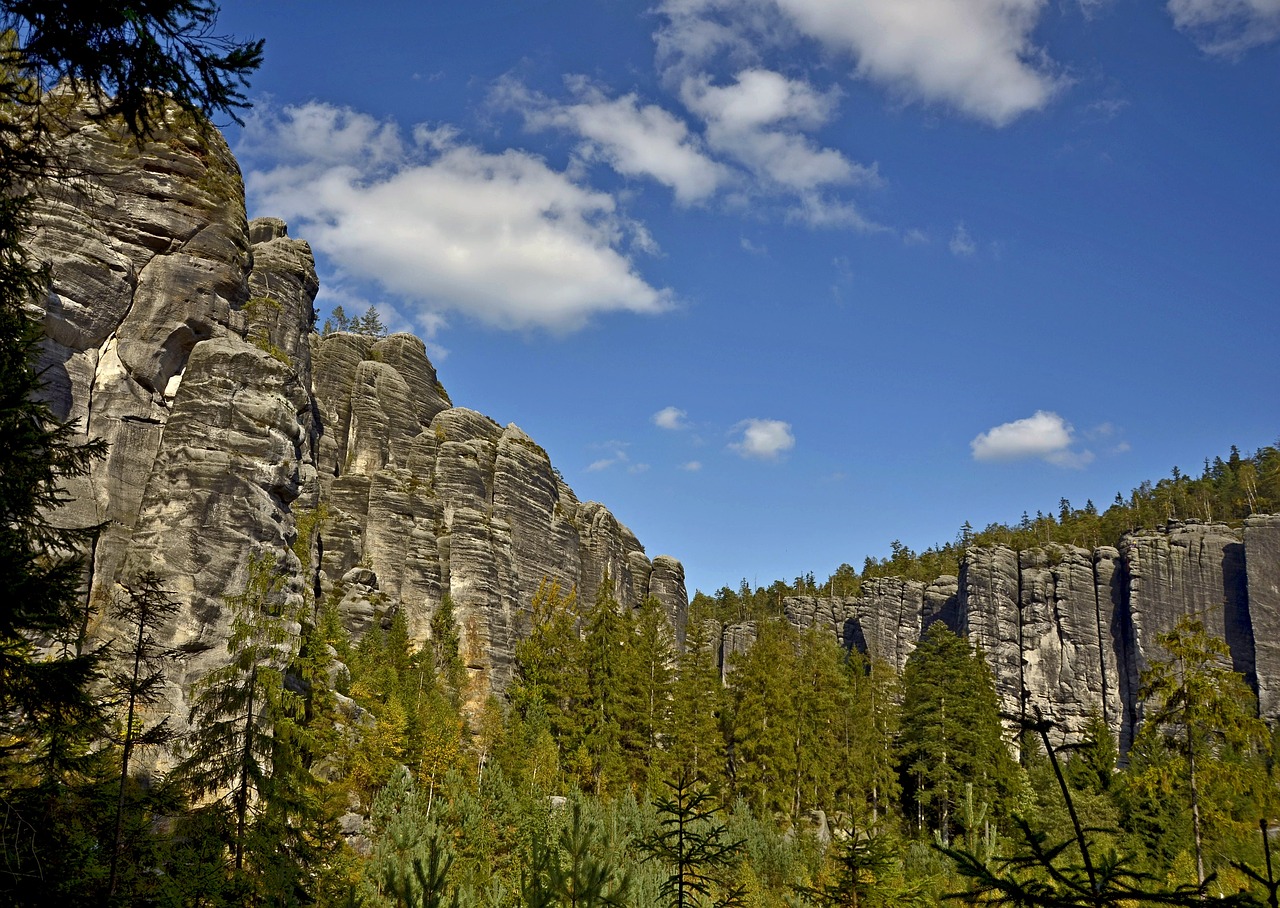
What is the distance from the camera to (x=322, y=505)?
55.4 meters

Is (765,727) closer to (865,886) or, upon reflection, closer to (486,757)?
(486,757)

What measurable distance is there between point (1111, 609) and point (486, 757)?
73339 millimetres

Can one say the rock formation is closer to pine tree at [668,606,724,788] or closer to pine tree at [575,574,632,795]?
pine tree at [575,574,632,795]

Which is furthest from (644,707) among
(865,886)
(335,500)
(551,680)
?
(865,886)

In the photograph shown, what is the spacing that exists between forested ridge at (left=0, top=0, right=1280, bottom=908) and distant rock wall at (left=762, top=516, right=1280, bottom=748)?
537 centimetres

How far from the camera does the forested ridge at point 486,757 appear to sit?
315 inches

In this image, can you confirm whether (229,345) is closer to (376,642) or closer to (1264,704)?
(376,642)

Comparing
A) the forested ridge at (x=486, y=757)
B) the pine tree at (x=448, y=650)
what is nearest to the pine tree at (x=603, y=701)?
the forested ridge at (x=486, y=757)

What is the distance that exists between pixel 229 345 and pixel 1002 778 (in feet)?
145

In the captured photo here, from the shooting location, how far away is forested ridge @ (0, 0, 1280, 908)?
315 inches

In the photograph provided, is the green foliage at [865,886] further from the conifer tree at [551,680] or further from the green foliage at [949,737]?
the green foliage at [949,737]

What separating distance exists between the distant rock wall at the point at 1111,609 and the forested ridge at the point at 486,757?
5.37 metres

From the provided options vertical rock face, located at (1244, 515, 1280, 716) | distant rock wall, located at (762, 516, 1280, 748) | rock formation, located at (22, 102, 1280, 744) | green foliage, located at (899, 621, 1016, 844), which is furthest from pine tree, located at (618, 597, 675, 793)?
vertical rock face, located at (1244, 515, 1280, 716)

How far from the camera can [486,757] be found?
46.5m
